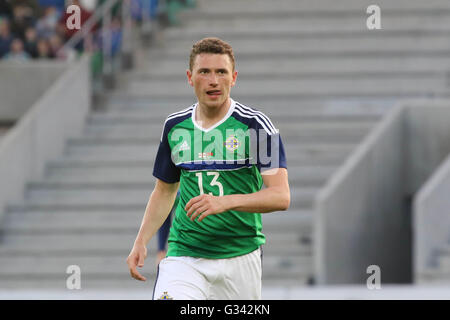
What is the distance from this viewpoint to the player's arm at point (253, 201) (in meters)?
4.59

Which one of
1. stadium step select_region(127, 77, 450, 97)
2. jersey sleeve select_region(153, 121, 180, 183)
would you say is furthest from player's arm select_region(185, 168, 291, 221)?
stadium step select_region(127, 77, 450, 97)

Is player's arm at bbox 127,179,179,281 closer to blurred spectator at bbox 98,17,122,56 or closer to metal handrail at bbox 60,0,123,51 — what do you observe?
metal handrail at bbox 60,0,123,51

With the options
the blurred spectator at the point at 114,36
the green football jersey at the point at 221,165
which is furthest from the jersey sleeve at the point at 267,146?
the blurred spectator at the point at 114,36

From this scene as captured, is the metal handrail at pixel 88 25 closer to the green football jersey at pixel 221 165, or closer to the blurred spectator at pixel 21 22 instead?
the blurred spectator at pixel 21 22

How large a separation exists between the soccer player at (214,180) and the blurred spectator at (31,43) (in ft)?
38.5

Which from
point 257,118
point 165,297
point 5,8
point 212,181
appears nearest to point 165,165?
point 212,181

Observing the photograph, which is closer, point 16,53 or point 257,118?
point 257,118

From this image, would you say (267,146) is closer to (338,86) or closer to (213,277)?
(213,277)

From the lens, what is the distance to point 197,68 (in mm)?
4953

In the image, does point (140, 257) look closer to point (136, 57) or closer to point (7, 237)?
point (7, 237)

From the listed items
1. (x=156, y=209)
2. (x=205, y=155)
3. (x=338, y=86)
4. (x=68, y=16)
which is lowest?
(x=156, y=209)

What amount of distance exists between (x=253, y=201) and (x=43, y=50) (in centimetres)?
1261

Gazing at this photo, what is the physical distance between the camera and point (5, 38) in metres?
16.7

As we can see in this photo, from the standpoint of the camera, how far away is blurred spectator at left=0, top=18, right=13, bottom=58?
1664cm
